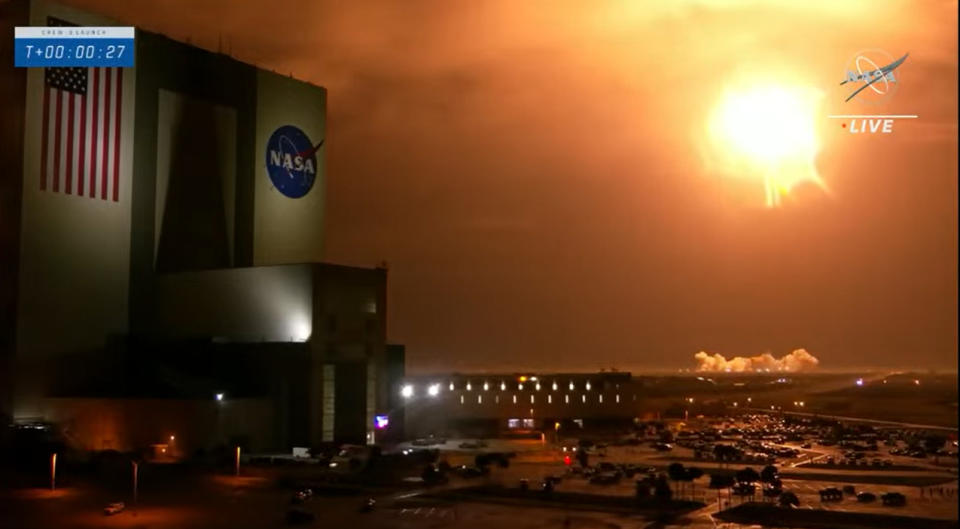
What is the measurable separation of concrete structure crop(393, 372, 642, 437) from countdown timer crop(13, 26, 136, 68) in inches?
1624

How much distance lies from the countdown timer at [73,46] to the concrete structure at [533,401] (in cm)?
4124

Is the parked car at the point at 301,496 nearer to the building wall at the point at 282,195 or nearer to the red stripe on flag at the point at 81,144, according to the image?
the red stripe on flag at the point at 81,144

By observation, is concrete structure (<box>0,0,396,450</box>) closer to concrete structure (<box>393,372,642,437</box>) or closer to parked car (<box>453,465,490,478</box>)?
parked car (<box>453,465,490,478</box>)

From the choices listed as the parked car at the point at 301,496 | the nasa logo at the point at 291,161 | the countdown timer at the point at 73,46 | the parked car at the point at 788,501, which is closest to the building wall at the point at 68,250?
the countdown timer at the point at 73,46

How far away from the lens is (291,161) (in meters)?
67.4

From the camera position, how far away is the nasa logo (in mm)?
66062

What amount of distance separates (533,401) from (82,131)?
51.5 meters

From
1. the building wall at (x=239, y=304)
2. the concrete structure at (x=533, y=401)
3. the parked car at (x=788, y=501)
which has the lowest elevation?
the parked car at (x=788, y=501)

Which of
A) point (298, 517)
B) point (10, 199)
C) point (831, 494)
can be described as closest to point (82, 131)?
point (10, 199)

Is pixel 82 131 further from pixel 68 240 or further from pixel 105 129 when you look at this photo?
pixel 68 240

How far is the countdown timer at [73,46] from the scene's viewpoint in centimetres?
5166

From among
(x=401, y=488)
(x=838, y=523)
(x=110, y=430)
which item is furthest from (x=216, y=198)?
(x=838, y=523)

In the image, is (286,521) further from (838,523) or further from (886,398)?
(886,398)

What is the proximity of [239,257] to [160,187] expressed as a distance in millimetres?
7559
